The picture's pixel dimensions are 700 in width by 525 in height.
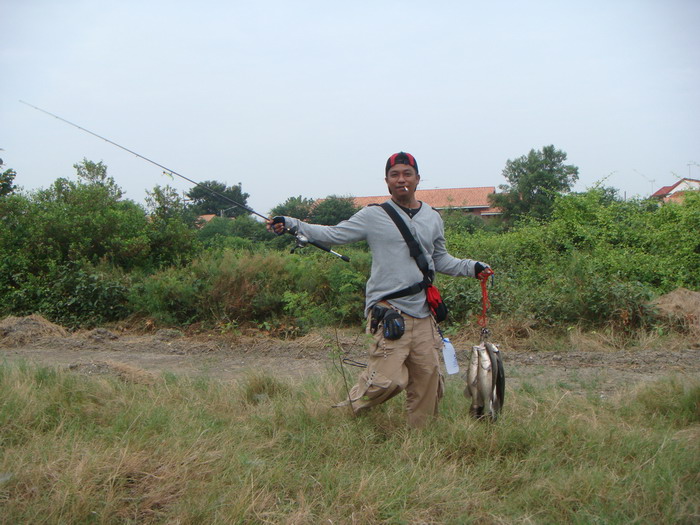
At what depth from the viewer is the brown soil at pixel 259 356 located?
6379mm

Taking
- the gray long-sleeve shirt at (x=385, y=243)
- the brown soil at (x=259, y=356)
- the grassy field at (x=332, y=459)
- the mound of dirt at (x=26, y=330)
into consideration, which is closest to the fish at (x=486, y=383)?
the grassy field at (x=332, y=459)

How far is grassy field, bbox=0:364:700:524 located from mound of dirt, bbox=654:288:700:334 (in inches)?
122

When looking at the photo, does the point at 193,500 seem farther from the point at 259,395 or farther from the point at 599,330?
the point at 599,330

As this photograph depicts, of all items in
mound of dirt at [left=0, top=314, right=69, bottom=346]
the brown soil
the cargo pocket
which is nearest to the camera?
the cargo pocket

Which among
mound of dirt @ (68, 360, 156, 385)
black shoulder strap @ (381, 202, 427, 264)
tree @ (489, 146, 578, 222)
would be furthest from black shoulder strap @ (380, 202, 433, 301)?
tree @ (489, 146, 578, 222)

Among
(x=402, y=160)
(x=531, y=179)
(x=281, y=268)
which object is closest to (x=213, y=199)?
(x=281, y=268)

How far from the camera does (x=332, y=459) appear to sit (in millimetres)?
3979

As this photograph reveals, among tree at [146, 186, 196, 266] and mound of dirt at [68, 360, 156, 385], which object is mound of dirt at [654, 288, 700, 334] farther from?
tree at [146, 186, 196, 266]

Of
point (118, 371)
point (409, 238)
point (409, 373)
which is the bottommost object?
point (118, 371)

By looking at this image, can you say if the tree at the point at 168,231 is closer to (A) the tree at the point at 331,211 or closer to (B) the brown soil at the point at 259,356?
(B) the brown soil at the point at 259,356

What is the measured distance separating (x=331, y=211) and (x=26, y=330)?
12595mm

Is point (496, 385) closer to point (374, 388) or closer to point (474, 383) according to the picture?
point (474, 383)

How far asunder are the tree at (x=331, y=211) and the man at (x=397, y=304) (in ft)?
50.9

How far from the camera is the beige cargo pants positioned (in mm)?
4242
